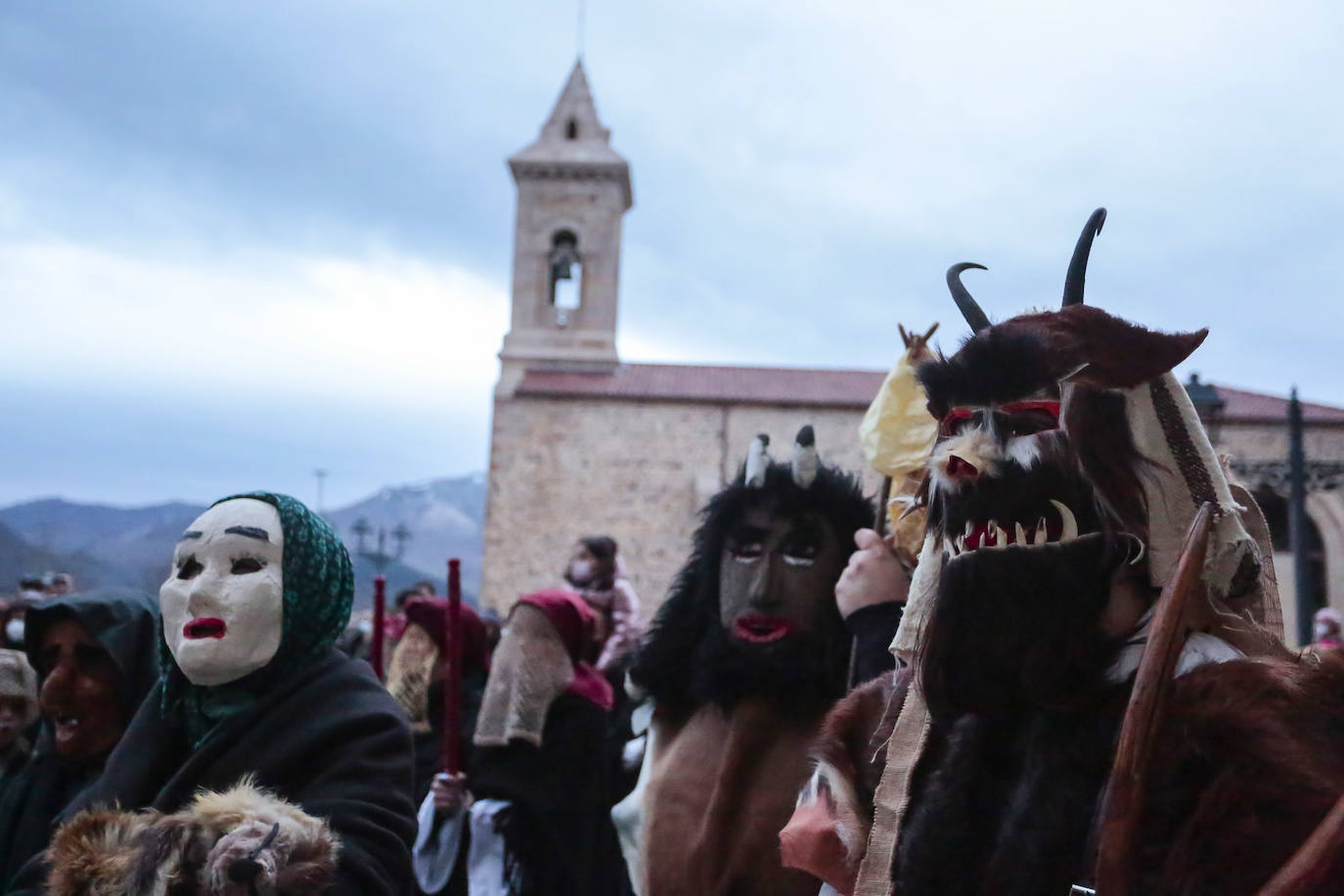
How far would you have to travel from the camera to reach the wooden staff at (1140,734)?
4.99 ft

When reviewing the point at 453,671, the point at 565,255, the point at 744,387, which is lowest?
the point at 453,671

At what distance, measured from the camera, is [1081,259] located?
2.02 meters

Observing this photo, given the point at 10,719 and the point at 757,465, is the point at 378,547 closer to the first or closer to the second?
the point at 10,719

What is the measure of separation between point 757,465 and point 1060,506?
1.84m

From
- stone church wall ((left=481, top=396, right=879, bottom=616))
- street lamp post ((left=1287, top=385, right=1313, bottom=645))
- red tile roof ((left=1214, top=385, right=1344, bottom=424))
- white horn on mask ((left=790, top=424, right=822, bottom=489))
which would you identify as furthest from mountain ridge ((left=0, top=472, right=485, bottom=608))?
red tile roof ((left=1214, top=385, right=1344, bottom=424))

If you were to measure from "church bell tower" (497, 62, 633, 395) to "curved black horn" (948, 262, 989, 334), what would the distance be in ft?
87.0

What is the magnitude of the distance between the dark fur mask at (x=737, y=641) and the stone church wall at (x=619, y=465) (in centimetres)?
2272

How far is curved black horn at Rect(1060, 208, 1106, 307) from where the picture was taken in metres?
2.01

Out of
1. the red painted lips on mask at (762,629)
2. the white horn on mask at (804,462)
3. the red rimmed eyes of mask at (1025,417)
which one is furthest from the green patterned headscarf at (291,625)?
the red rimmed eyes of mask at (1025,417)

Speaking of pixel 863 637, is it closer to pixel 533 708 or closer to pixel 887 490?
pixel 887 490

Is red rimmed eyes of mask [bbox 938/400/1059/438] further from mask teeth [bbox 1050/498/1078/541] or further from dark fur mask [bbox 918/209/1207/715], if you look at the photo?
mask teeth [bbox 1050/498/1078/541]

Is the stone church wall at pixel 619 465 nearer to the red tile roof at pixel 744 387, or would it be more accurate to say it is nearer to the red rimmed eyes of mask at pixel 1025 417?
the red tile roof at pixel 744 387

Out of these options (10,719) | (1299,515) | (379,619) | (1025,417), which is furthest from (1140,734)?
(1299,515)

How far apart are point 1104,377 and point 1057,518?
9.4 inches
